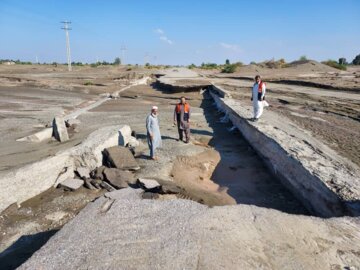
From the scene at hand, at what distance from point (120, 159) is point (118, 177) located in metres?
0.94

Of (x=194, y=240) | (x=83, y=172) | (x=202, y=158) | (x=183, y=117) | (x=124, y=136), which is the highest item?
(x=183, y=117)

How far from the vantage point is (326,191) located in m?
5.82

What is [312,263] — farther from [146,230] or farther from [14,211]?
[14,211]

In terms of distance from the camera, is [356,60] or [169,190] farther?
[356,60]

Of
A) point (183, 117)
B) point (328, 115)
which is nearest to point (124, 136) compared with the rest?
point (183, 117)

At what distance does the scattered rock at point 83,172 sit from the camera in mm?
7730

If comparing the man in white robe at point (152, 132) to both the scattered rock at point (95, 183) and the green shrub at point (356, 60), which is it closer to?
the scattered rock at point (95, 183)

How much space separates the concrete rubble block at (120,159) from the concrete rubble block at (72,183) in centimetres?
104

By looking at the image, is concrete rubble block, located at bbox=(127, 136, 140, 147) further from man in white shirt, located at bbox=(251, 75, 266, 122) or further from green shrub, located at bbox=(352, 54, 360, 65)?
green shrub, located at bbox=(352, 54, 360, 65)

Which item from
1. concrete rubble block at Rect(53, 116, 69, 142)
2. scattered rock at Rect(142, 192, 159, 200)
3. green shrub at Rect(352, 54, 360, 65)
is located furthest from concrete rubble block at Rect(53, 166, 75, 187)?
green shrub at Rect(352, 54, 360, 65)

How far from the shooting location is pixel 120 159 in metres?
8.40

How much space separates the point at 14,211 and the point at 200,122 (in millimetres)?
9558

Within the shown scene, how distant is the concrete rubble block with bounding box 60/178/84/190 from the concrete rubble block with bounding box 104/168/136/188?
0.56 m

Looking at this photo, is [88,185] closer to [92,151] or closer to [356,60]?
[92,151]
